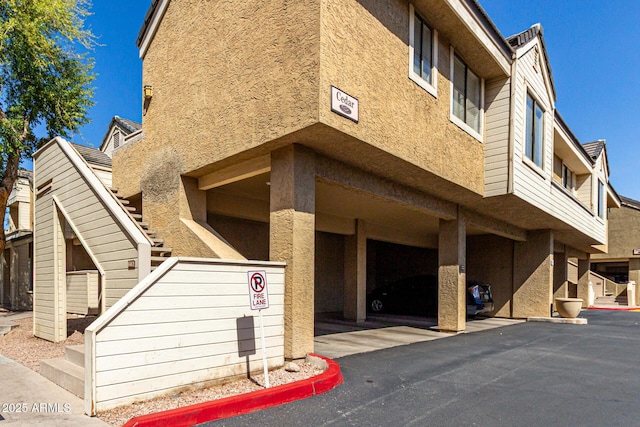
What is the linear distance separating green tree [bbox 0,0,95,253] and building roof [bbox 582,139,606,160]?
72.7ft

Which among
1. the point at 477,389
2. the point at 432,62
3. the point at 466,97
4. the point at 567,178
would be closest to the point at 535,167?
the point at 466,97

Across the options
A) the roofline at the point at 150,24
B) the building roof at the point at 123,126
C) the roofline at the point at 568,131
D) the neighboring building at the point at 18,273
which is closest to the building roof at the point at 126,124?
the building roof at the point at 123,126

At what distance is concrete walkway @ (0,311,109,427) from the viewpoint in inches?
165

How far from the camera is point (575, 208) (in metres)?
14.9

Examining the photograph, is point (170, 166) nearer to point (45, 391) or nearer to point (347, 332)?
point (45, 391)

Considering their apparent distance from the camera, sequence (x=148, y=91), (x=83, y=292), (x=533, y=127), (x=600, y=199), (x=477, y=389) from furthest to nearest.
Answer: (x=600, y=199) → (x=83, y=292) → (x=533, y=127) → (x=148, y=91) → (x=477, y=389)

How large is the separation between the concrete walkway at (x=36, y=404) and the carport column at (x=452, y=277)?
29.3ft

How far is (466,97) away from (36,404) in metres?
9.95

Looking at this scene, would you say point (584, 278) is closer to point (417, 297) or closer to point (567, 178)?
point (567, 178)

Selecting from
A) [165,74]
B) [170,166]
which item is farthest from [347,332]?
[165,74]

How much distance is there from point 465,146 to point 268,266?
5.78 m

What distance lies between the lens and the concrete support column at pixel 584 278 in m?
24.6

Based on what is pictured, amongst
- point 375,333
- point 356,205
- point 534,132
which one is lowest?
point 375,333

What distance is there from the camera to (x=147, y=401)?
15.1ft
